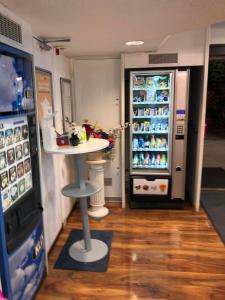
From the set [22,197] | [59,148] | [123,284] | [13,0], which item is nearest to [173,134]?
[59,148]

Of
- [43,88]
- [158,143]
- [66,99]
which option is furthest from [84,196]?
[158,143]

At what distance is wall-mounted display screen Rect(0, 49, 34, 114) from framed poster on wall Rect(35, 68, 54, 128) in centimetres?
35

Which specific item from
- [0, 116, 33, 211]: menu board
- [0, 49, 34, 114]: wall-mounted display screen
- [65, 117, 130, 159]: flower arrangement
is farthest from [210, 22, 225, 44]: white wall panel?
[0, 116, 33, 211]: menu board

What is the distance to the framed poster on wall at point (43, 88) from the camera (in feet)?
7.13

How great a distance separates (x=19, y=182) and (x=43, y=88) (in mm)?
992

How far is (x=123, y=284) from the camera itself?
6.83ft

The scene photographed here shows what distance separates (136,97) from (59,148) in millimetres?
1626

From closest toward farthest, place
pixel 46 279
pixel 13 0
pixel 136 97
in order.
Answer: pixel 13 0
pixel 46 279
pixel 136 97

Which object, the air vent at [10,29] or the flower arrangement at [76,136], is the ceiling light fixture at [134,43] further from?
the air vent at [10,29]

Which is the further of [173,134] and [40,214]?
[173,134]

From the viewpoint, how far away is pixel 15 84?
1.59 metres

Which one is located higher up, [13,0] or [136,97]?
[13,0]

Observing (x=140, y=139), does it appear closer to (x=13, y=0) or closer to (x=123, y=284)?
(x=123, y=284)

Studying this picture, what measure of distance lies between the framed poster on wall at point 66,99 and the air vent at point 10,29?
48.5 inches
